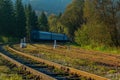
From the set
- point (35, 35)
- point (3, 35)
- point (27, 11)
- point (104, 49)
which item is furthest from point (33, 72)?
point (27, 11)

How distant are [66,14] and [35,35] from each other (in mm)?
7714

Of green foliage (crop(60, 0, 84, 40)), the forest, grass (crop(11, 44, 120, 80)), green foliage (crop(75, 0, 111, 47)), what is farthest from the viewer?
green foliage (crop(60, 0, 84, 40))

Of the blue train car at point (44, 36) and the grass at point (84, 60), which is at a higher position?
the blue train car at point (44, 36)

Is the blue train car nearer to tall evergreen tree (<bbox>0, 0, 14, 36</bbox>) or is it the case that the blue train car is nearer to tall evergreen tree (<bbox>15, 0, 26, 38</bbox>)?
tall evergreen tree (<bbox>0, 0, 14, 36</bbox>)

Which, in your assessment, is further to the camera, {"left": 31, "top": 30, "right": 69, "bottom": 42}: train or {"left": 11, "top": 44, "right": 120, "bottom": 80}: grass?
{"left": 31, "top": 30, "right": 69, "bottom": 42}: train

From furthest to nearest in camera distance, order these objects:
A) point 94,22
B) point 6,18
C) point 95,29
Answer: point 6,18
point 94,22
point 95,29

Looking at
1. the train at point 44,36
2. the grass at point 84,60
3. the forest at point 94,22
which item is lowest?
the grass at point 84,60

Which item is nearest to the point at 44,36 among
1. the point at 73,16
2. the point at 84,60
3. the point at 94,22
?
the point at 73,16

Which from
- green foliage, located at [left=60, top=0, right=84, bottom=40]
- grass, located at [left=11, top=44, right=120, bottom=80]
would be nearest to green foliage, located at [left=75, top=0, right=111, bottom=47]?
grass, located at [left=11, top=44, right=120, bottom=80]

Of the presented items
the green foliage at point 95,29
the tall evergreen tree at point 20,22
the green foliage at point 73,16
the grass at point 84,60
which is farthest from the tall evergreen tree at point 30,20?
the grass at point 84,60

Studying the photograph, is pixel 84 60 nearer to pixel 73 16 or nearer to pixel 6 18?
pixel 73 16

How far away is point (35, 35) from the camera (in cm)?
6856

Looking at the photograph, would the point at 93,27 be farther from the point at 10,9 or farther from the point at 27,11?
the point at 27,11

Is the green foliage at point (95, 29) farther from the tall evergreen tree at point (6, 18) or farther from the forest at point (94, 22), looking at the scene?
the tall evergreen tree at point (6, 18)
